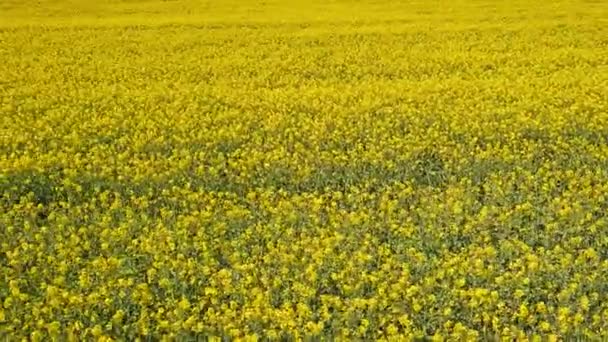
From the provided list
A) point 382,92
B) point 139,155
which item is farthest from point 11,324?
point 382,92

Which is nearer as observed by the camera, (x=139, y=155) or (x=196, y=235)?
(x=196, y=235)

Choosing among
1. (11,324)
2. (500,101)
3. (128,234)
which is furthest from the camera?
(500,101)

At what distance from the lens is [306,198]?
889cm

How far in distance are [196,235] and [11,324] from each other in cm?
222

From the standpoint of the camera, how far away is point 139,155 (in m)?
10.6

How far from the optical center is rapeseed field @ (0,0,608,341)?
6.17 meters

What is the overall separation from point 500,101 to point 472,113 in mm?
1398

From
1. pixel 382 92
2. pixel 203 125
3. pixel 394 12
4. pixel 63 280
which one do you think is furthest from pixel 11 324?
pixel 394 12

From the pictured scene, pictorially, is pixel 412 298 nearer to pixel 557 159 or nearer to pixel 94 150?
pixel 557 159

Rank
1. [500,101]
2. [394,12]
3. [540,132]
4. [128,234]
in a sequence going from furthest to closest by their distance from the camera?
[394,12] < [500,101] < [540,132] < [128,234]

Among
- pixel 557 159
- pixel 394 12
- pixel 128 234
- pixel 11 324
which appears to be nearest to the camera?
pixel 11 324

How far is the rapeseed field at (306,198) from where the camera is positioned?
617 cm

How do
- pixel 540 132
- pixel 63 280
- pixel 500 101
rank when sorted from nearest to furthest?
pixel 63 280 < pixel 540 132 < pixel 500 101

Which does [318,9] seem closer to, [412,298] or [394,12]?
[394,12]
